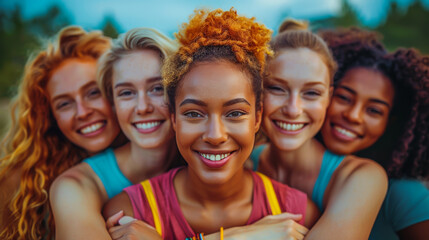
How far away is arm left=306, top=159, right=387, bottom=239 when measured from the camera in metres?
2.11

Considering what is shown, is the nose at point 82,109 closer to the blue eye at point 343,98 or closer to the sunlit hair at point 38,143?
the sunlit hair at point 38,143

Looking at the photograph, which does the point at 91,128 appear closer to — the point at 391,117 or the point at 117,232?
the point at 117,232

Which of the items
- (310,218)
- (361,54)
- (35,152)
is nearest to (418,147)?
(361,54)

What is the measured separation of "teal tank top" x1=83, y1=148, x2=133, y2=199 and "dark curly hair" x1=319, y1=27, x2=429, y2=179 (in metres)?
1.90

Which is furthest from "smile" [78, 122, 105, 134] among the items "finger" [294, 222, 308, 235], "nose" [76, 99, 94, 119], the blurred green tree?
the blurred green tree

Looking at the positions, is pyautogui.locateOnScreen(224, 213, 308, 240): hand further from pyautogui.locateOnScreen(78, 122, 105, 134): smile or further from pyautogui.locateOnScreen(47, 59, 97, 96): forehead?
pyautogui.locateOnScreen(47, 59, 97, 96): forehead

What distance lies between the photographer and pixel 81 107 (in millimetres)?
2883

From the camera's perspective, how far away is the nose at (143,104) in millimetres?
2486

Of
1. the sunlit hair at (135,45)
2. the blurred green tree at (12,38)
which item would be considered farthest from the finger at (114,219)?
the blurred green tree at (12,38)

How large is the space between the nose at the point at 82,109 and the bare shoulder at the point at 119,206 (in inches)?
34.8

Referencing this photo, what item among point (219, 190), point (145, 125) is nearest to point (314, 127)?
point (219, 190)

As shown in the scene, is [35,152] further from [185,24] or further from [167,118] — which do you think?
[185,24]

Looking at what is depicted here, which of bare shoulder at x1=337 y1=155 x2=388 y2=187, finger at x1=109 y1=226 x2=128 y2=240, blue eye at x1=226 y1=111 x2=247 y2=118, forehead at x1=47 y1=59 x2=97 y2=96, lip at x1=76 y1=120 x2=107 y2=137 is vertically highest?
forehead at x1=47 y1=59 x2=97 y2=96

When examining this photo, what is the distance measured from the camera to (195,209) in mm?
2211
